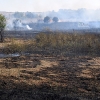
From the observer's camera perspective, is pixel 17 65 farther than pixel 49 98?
Yes

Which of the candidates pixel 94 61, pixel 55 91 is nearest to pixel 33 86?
pixel 55 91

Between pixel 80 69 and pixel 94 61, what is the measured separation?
2870mm

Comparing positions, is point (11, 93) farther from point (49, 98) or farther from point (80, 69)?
point (80, 69)

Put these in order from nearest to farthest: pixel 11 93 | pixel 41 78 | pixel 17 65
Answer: pixel 11 93, pixel 41 78, pixel 17 65

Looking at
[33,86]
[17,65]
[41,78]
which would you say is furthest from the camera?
[17,65]

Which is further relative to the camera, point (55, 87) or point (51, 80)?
point (51, 80)

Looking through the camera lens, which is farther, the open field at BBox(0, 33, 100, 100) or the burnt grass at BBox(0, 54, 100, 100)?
the open field at BBox(0, 33, 100, 100)

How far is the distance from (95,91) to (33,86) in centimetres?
219

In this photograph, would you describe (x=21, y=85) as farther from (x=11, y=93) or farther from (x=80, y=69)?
(x=80, y=69)

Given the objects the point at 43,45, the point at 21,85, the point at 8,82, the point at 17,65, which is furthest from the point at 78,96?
the point at 43,45

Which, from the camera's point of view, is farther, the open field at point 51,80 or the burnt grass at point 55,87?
the open field at point 51,80

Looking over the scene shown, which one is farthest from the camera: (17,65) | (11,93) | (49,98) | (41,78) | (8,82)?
(17,65)

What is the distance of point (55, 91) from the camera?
338 inches

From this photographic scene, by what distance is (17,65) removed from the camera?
1399 cm
